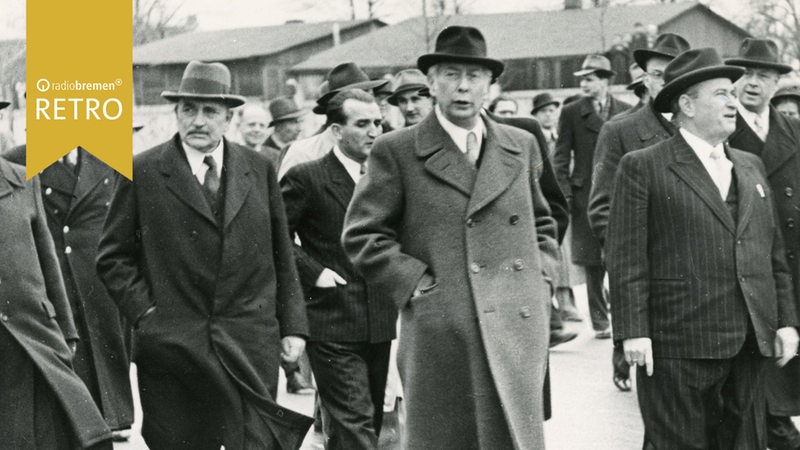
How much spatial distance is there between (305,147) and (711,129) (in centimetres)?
347

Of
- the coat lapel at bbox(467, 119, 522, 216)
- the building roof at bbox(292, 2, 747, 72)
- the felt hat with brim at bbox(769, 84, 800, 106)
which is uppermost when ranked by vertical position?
the building roof at bbox(292, 2, 747, 72)

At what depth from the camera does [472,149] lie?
6062 millimetres

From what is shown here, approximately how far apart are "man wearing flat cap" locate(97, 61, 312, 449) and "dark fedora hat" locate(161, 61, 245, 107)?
0.04 meters

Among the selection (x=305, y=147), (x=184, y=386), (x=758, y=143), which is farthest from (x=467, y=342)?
(x=305, y=147)

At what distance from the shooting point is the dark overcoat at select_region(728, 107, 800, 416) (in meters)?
7.74

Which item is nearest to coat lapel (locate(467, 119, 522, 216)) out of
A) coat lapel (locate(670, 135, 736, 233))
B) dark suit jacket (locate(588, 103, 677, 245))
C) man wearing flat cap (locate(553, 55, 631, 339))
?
coat lapel (locate(670, 135, 736, 233))

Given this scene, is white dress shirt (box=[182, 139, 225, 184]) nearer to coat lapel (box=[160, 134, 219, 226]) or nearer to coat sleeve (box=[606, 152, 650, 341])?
coat lapel (box=[160, 134, 219, 226])

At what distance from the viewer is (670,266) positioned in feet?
21.4

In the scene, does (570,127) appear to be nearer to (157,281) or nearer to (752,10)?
(157,281)

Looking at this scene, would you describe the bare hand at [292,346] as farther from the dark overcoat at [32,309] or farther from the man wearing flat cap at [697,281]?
the man wearing flat cap at [697,281]

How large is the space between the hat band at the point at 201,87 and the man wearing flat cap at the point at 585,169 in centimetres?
663

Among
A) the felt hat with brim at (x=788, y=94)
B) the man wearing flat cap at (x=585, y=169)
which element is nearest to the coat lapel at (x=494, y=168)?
the felt hat with brim at (x=788, y=94)

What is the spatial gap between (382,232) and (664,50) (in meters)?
4.19

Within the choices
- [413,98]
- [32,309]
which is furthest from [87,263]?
[413,98]
